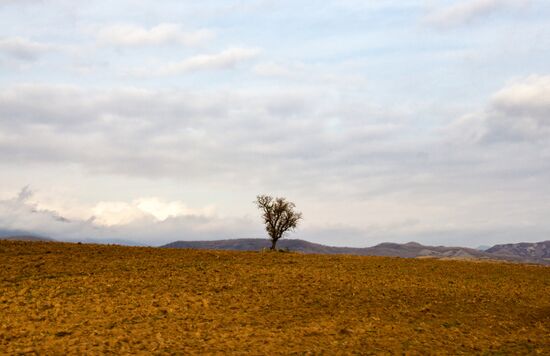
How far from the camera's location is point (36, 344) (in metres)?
22.2

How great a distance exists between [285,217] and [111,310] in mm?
48831

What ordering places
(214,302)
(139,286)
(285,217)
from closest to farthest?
Answer: 1. (214,302)
2. (139,286)
3. (285,217)

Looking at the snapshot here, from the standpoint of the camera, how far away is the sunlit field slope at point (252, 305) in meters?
23.5

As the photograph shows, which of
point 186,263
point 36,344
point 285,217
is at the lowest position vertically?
point 36,344

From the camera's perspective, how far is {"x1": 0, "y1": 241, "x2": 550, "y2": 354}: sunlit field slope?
23.5 m

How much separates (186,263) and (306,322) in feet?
64.4

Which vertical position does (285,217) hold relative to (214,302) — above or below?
above

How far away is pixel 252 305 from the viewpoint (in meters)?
30.6

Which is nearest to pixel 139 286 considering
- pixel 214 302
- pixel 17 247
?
pixel 214 302

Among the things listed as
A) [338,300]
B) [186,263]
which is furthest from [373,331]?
[186,263]

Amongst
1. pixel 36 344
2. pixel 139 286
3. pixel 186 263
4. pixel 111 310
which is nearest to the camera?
pixel 36 344

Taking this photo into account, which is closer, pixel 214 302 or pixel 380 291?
pixel 214 302

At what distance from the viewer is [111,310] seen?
92.5 ft

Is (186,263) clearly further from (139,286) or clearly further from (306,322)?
(306,322)
